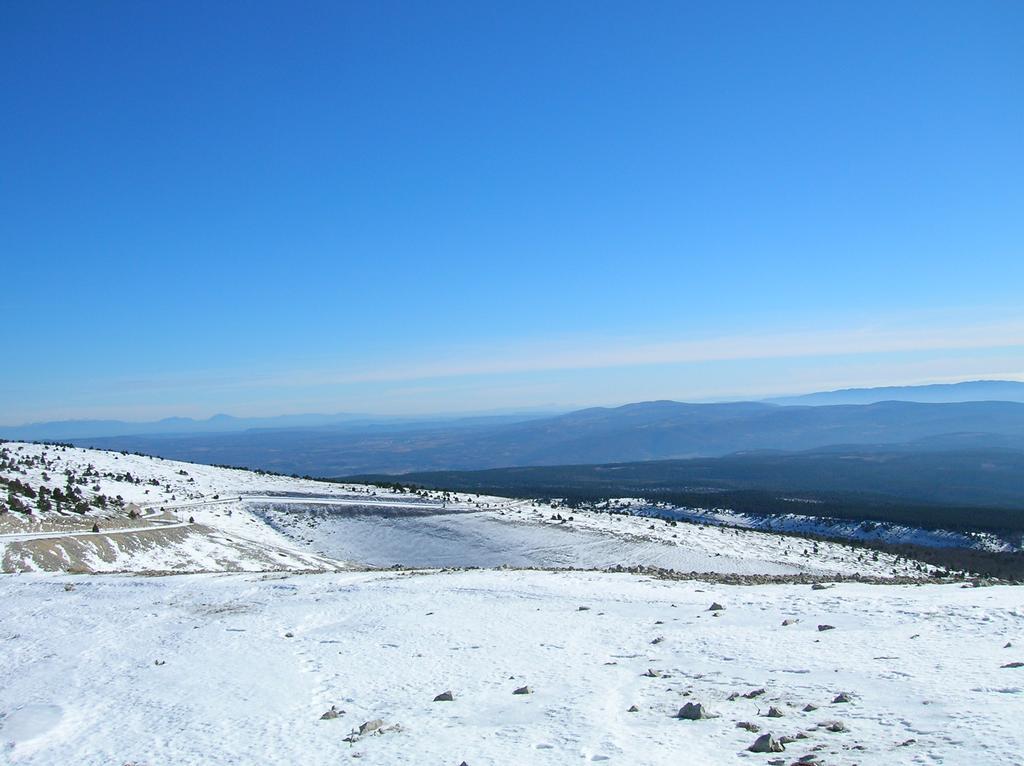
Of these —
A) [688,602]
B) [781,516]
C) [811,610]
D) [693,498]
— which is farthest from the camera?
[693,498]

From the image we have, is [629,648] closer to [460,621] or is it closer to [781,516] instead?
[460,621]

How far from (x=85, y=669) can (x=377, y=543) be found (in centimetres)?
2890

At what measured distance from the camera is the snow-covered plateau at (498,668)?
834cm

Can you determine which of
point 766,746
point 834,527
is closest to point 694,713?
point 766,746

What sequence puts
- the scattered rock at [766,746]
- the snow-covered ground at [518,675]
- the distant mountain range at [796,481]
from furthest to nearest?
the distant mountain range at [796,481], the snow-covered ground at [518,675], the scattered rock at [766,746]

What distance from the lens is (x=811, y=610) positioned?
15023 millimetres

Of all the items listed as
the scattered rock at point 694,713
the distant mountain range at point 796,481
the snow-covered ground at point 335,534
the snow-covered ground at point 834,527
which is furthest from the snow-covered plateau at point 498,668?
the distant mountain range at point 796,481

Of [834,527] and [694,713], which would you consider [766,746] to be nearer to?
[694,713]

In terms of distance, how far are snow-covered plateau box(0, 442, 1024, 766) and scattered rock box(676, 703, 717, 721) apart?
2 cm

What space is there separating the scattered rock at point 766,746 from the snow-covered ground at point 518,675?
104 millimetres

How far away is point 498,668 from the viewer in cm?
1211

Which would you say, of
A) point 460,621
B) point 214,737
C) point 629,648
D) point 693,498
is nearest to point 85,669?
point 214,737

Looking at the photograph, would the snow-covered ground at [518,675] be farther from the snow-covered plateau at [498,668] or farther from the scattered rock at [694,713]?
the scattered rock at [694,713]

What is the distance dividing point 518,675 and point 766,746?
4957 millimetres
